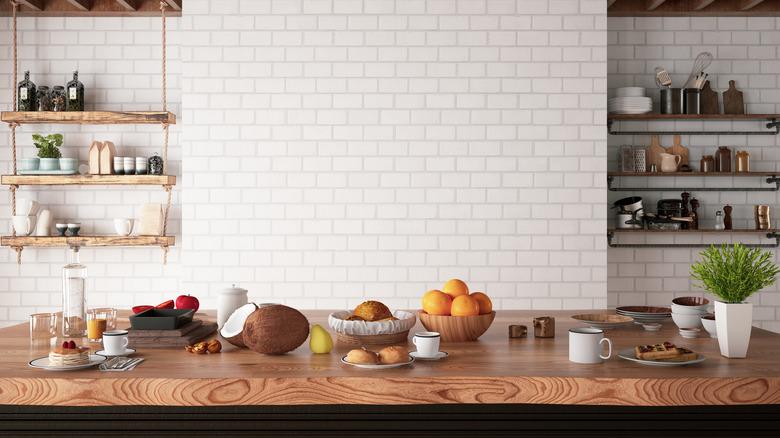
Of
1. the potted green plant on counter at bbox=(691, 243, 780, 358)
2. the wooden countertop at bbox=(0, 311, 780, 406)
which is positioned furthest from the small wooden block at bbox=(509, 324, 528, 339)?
the potted green plant on counter at bbox=(691, 243, 780, 358)

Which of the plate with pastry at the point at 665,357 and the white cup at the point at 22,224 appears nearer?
the plate with pastry at the point at 665,357

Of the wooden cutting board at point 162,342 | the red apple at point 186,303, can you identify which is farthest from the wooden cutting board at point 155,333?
the red apple at point 186,303

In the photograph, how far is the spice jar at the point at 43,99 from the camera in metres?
5.34

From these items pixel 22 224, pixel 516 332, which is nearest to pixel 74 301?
pixel 516 332

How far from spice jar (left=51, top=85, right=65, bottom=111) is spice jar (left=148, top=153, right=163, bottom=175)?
2.41 feet

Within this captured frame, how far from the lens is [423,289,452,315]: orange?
2.69 m

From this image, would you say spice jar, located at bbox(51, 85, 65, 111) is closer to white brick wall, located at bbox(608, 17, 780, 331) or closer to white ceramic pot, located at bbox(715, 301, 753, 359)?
white brick wall, located at bbox(608, 17, 780, 331)

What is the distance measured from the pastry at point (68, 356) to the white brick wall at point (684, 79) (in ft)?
13.6

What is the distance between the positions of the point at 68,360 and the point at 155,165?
331cm

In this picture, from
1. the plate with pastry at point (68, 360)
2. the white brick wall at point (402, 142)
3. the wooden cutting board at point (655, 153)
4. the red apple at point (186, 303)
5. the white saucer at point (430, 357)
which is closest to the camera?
the plate with pastry at point (68, 360)

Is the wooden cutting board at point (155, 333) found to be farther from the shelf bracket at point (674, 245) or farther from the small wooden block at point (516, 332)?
the shelf bracket at point (674, 245)

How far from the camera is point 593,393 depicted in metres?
2.08

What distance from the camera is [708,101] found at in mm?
5469

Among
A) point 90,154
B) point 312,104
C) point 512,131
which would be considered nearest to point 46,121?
point 90,154
